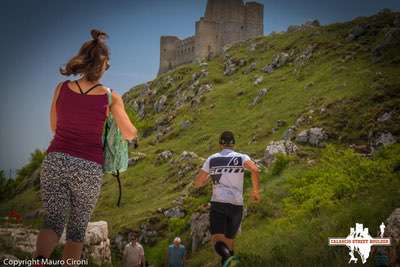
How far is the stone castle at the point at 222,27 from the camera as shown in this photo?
99.0 metres

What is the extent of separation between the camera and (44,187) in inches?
181

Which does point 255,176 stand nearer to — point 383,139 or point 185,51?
point 383,139

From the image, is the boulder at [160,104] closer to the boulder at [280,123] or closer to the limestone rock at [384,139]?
the boulder at [280,123]

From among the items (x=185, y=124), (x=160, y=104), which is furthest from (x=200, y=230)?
(x=160, y=104)

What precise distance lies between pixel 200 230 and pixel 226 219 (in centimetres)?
→ 1305

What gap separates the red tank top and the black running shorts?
310 centimetres

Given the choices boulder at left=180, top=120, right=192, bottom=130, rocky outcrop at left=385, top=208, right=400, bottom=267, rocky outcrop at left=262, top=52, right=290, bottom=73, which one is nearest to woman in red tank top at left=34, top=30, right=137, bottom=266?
rocky outcrop at left=385, top=208, right=400, bottom=267

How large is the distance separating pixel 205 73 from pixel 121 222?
46769mm

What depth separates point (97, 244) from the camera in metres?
12.4

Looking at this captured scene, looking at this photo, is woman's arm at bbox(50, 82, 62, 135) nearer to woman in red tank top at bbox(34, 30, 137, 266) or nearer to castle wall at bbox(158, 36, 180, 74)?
woman in red tank top at bbox(34, 30, 137, 266)

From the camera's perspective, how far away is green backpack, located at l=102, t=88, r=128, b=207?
16.2 ft

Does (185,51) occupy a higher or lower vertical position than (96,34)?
higher

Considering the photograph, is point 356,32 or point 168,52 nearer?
point 356,32

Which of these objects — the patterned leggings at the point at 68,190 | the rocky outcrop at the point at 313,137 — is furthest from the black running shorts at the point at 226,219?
the rocky outcrop at the point at 313,137
